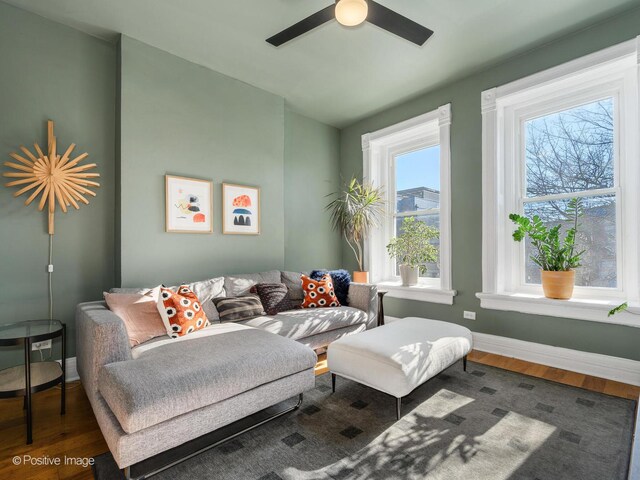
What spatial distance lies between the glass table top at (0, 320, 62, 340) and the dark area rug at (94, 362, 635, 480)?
93 cm

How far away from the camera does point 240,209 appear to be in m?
3.89

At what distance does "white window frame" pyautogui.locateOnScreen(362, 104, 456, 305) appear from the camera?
13.0 ft

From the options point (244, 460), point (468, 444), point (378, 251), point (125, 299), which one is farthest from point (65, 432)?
point (378, 251)

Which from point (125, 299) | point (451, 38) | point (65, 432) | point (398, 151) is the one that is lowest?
point (65, 432)

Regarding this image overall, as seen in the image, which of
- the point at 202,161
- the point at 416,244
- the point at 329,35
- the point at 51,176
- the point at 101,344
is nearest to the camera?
the point at 101,344

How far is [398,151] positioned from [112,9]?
358 centimetres

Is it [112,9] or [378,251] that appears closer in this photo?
[112,9]

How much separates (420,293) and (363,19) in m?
3.10

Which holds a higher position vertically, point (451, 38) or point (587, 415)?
point (451, 38)

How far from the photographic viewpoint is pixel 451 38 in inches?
122

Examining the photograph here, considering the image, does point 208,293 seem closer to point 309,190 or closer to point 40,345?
point 40,345

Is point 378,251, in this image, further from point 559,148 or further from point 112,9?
point 112,9

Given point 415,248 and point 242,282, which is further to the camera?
point 415,248

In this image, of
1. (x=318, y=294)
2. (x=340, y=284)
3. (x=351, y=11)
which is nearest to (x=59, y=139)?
(x=351, y=11)
